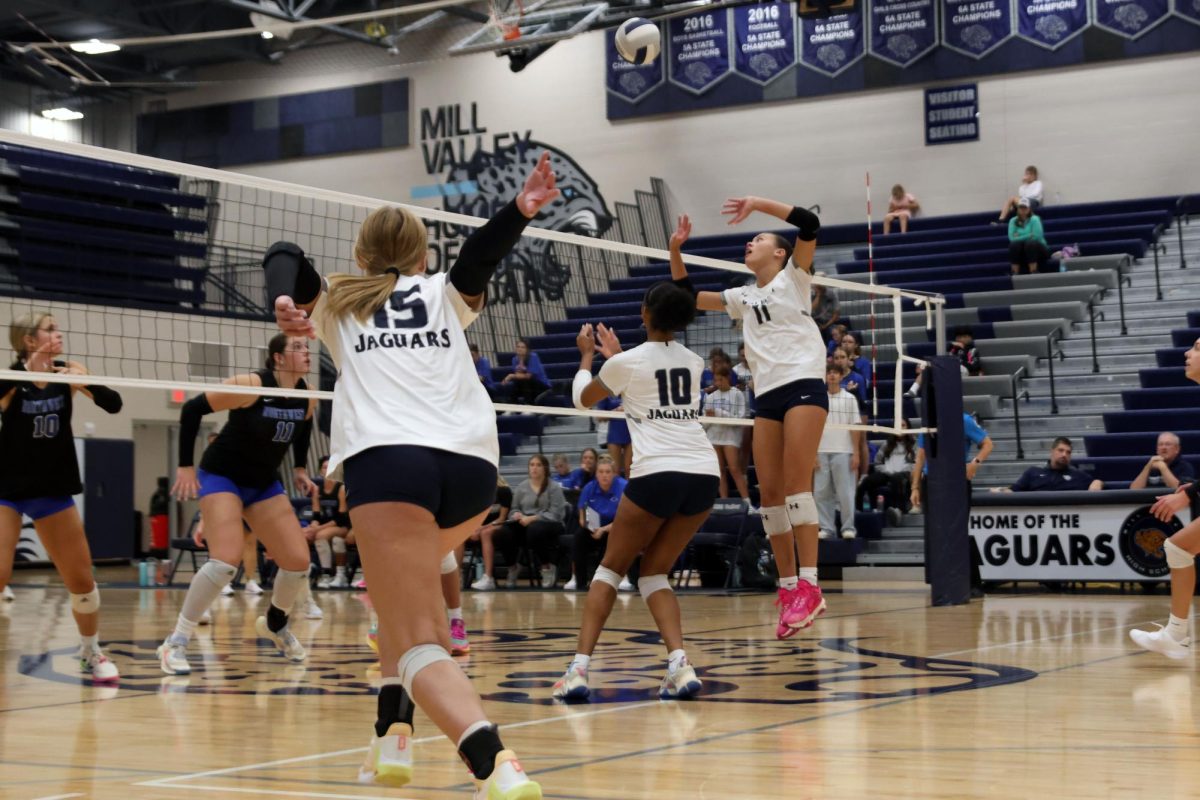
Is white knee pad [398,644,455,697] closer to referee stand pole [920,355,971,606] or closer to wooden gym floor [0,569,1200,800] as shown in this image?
wooden gym floor [0,569,1200,800]

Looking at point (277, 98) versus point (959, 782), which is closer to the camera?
point (959, 782)

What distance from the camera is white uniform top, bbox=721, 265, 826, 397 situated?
23.4ft

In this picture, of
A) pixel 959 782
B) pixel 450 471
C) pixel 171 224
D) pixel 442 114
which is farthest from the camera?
pixel 442 114

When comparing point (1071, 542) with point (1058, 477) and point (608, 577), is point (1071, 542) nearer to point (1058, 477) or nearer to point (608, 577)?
point (1058, 477)

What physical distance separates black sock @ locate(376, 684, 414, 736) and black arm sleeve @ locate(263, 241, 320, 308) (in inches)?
38.6

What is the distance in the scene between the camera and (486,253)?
11.0ft

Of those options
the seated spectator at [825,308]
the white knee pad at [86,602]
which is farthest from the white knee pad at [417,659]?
the seated spectator at [825,308]

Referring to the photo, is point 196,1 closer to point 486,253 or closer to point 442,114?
point 442,114

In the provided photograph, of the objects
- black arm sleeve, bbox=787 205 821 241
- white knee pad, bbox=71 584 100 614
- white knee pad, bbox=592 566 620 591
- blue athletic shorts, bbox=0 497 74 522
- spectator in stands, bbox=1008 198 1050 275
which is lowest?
white knee pad, bbox=71 584 100 614

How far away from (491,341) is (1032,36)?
9.06 m

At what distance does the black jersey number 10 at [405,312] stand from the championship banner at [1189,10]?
19.5 m

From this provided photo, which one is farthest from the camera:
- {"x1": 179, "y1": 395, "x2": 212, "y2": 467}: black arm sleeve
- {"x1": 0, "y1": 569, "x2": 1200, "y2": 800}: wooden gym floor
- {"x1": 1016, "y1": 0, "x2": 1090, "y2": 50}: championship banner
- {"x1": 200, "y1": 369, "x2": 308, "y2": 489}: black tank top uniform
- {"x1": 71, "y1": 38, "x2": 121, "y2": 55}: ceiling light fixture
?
{"x1": 71, "y1": 38, "x2": 121, "y2": 55}: ceiling light fixture

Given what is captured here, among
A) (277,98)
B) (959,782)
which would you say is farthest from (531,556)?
(277,98)

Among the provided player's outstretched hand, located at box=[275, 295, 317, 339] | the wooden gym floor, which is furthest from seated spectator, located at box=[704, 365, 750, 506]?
player's outstretched hand, located at box=[275, 295, 317, 339]
